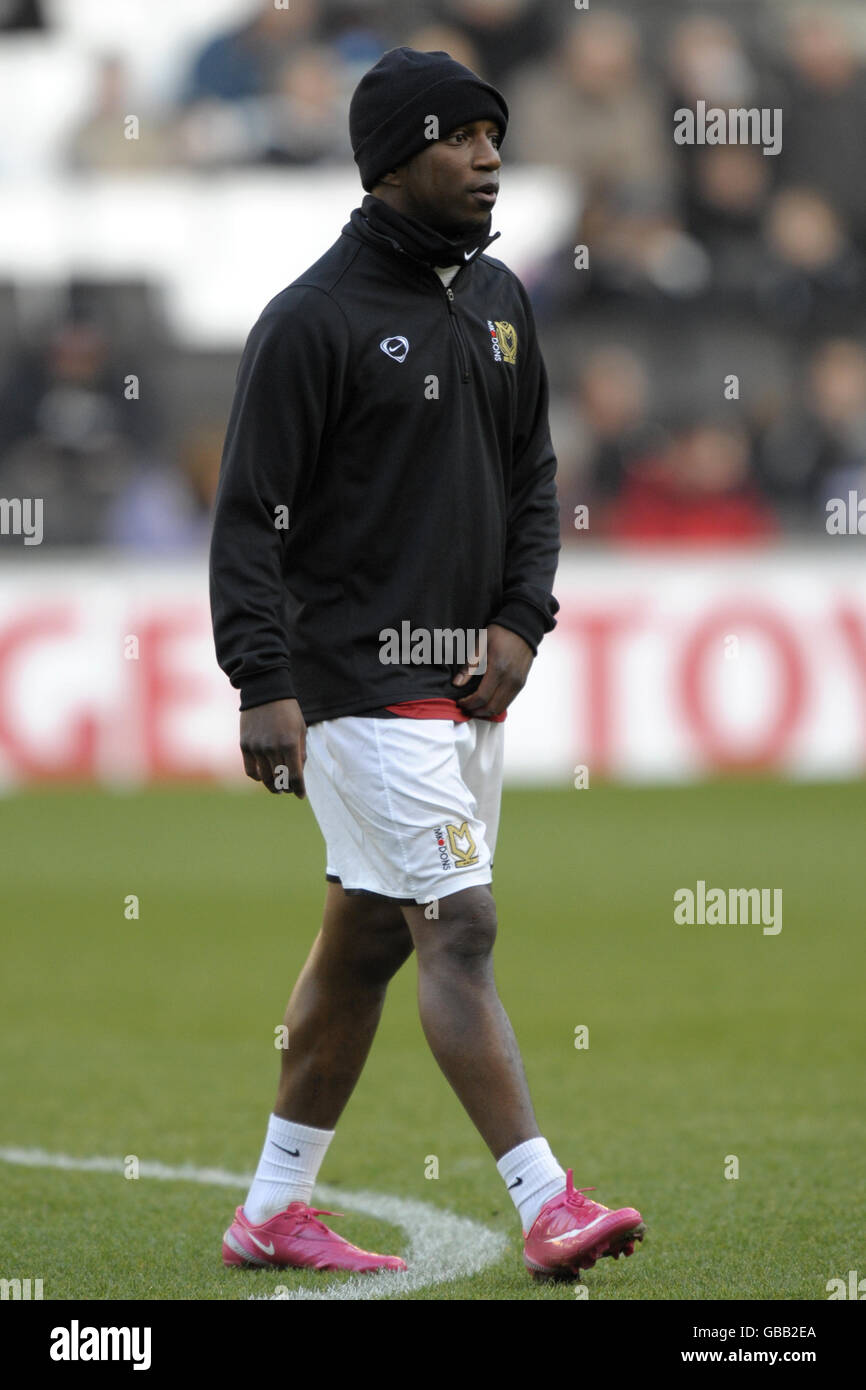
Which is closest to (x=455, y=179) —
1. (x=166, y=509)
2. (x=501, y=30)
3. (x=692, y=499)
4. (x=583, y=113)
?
(x=692, y=499)

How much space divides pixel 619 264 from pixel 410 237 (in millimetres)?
12454

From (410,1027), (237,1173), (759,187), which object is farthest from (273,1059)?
(759,187)

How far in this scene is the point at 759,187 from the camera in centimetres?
1691

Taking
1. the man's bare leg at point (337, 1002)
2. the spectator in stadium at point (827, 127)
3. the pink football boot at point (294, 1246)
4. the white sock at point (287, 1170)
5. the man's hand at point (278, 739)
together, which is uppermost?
the spectator in stadium at point (827, 127)

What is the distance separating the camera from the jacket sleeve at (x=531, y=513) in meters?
4.23

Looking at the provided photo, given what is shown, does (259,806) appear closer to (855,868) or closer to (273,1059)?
(855,868)

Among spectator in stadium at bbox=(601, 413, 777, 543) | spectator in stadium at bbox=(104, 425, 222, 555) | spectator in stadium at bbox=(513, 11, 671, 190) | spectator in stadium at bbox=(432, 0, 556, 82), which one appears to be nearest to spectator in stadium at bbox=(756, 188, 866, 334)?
spectator in stadium at bbox=(513, 11, 671, 190)

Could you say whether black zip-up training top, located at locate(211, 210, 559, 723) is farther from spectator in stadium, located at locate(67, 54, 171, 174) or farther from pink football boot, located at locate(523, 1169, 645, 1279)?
spectator in stadium, located at locate(67, 54, 171, 174)

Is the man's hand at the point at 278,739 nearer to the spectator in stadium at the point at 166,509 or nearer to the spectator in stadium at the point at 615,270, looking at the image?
the spectator in stadium at the point at 166,509

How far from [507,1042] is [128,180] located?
47.6 feet

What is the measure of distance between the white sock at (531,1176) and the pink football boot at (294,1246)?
1.22ft

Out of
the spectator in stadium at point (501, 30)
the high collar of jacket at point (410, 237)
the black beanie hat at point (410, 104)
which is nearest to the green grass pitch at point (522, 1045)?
the high collar of jacket at point (410, 237)

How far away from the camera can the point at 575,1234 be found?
3758 millimetres

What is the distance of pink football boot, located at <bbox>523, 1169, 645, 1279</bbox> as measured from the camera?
12.2 feet
